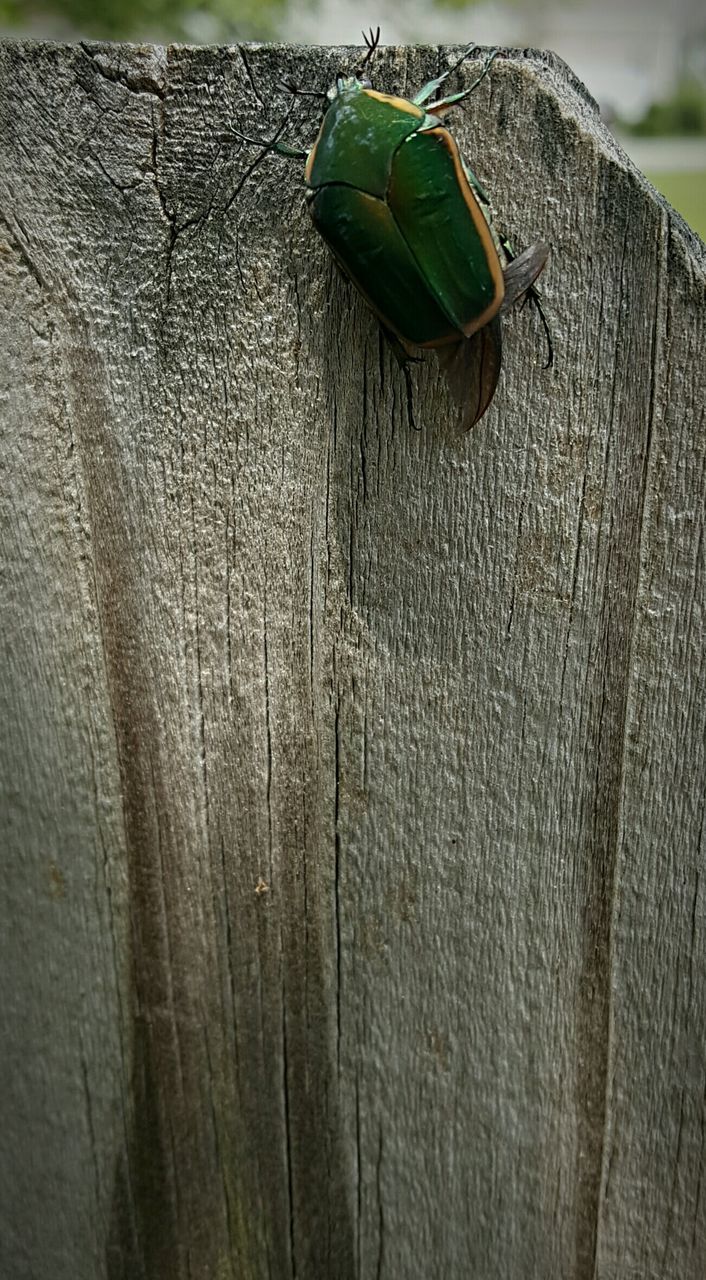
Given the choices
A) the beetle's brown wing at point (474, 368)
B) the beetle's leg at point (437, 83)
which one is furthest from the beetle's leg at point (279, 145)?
the beetle's brown wing at point (474, 368)

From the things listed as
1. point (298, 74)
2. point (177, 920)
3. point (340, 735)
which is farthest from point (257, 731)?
point (298, 74)

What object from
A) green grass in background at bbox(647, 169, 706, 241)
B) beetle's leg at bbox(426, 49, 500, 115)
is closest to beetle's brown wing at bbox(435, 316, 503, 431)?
beetle's leg at bbox(426, 49, 500, 115)

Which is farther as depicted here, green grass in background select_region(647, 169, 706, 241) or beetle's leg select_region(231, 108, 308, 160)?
green grass in background select_region(647, 169, 706, 241)

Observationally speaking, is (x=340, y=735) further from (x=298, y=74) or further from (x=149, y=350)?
(x=298, y=74)

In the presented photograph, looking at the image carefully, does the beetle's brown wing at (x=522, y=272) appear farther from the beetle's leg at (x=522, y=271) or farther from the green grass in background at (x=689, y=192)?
the green grass in background at (x=689, y=192)

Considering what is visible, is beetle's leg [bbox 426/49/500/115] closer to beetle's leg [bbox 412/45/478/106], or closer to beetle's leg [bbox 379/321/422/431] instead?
beetle's leg [bbox 412/45/478/106]

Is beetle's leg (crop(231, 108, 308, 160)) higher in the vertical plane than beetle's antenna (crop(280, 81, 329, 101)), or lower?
lower
